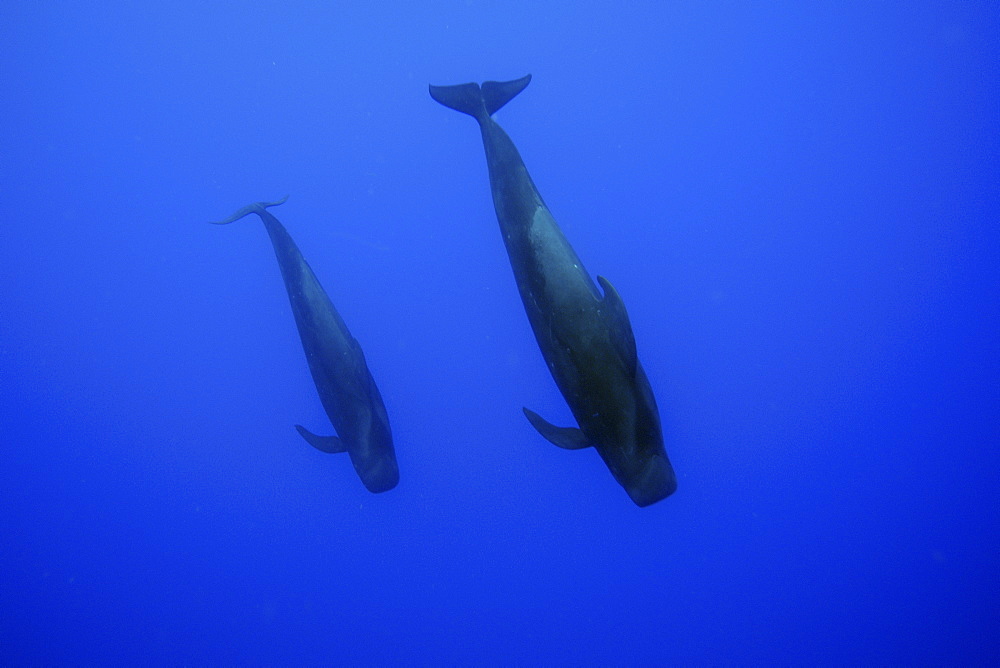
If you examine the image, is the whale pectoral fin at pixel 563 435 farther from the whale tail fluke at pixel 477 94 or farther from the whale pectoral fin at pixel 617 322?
the whale tail fluke at pixel 477 94

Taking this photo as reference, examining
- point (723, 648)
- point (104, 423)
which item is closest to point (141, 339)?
point (104, 423)

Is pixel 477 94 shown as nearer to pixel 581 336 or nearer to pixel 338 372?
pixel 581 336

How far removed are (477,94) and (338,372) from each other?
2.81 metres

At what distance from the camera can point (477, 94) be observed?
515 cm

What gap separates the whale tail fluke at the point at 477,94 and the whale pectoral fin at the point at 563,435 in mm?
2708

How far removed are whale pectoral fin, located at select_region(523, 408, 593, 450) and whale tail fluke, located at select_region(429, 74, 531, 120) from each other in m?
2.71

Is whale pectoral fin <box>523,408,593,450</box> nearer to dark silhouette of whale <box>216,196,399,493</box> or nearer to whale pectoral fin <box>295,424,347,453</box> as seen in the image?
dark silhouette of whale <box>216,196,399,493</box>

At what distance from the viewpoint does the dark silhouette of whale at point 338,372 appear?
5.48 meters

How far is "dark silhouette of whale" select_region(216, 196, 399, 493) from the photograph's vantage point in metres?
5.48

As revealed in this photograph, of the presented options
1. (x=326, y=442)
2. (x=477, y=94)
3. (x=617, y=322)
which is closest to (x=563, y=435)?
(x=617, y=322)

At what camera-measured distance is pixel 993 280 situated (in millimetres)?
7066

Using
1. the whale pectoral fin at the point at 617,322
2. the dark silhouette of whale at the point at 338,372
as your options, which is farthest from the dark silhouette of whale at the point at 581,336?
the dark silhouette of whale at the point at 338,372

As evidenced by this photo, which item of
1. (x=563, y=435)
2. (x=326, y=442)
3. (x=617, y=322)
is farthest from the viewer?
(x=326, y=442)

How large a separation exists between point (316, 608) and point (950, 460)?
8.35m
